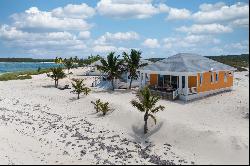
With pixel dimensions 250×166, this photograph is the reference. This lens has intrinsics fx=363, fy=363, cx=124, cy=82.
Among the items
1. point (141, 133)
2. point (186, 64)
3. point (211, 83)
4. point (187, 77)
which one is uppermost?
point (186, 64)

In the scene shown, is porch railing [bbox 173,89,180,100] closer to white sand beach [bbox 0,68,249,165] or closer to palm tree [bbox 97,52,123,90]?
white sand beach [bbox 0,68,249,165]

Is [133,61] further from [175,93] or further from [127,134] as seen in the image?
[127,134]

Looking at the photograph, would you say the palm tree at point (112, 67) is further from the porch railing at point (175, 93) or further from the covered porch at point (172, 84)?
the porch railing at point (175, 93)

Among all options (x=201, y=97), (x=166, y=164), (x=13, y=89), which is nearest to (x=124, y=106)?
(x=201, y=97)

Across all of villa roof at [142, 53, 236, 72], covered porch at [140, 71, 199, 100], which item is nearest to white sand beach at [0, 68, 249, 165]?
covered porch at [140, 71, 199, 100]

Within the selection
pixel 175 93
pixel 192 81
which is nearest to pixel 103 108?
pixel 175 93

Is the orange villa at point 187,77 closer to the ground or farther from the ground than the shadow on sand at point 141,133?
farther from the ground

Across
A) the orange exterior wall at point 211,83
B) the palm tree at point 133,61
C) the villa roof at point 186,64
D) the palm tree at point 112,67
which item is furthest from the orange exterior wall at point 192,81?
the palm tree at point 112,67
